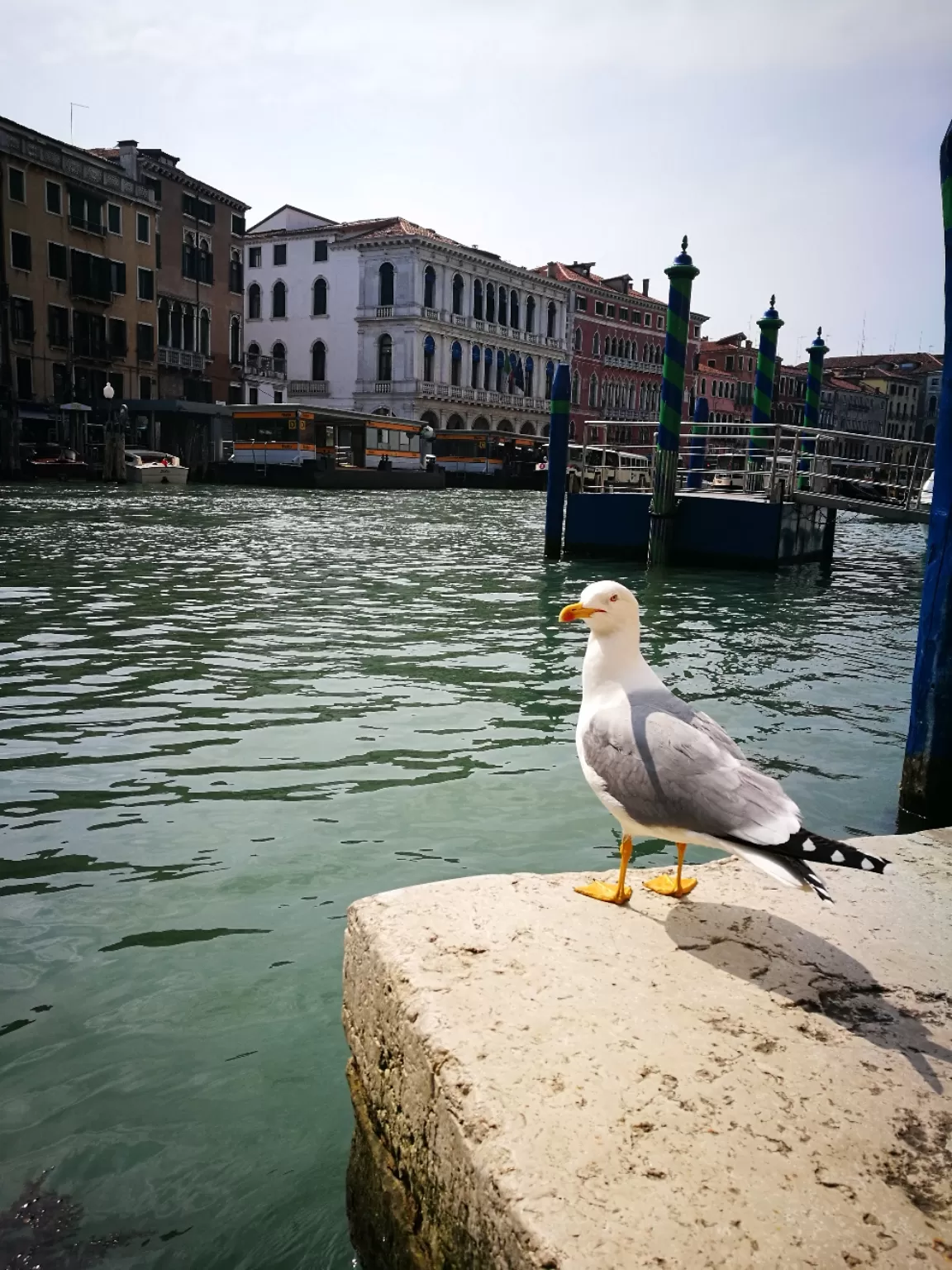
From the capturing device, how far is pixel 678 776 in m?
2.60

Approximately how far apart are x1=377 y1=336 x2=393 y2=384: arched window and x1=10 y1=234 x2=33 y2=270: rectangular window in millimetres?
19172

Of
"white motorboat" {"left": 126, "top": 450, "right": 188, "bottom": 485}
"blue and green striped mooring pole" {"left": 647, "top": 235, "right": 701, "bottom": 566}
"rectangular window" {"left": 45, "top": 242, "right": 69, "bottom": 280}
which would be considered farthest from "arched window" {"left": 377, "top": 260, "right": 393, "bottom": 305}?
"blue and green striped mooring pole" {"left": 647, "top": 235, "right": 701, "bottom": 566}

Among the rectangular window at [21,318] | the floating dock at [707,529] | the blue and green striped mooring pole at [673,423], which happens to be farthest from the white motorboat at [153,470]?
the blue and green striped mooring pole at [673,423]

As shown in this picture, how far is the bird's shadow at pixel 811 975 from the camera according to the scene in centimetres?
205

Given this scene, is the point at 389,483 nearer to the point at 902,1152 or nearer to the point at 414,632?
the point at 414,632

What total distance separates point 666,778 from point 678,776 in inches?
1.3

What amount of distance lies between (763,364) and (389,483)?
855 inches

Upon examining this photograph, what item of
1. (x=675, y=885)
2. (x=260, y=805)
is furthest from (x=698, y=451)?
(x=675, y=885)

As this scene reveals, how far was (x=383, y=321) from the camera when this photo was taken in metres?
51.4

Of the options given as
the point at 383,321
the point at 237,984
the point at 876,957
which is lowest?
the point at 237,984

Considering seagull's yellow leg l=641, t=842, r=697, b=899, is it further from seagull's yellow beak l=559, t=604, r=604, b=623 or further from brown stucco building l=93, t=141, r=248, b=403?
brown stucco building l=93, t=141, r=248, b=403

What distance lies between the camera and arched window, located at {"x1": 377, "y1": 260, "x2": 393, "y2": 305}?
5106 cm

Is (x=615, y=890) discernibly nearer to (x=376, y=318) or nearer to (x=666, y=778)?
(x=666, y=778)

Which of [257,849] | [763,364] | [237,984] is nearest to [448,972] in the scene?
[237,984]
